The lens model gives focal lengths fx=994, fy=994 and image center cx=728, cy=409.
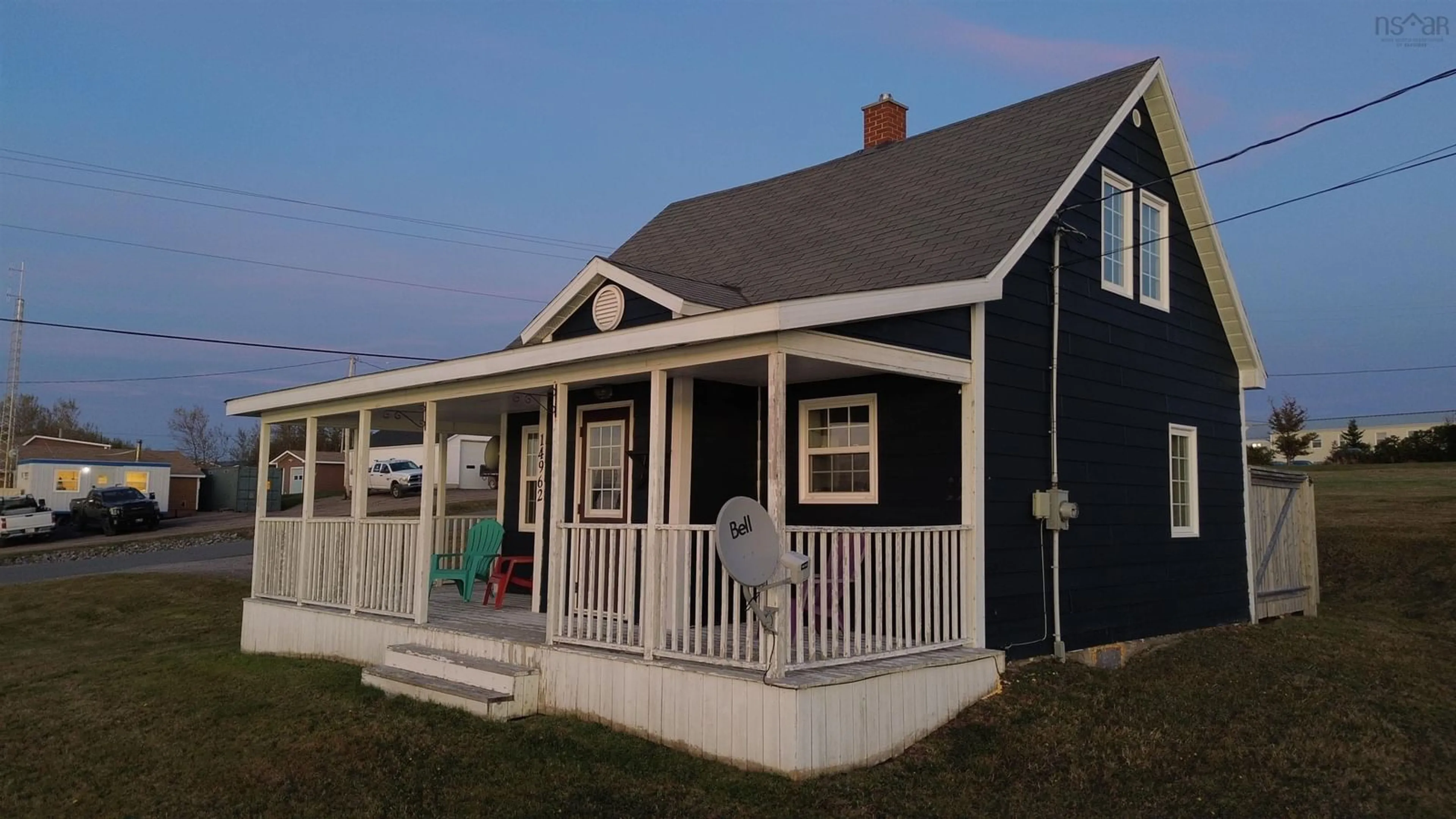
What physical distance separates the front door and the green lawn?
2.54 metres

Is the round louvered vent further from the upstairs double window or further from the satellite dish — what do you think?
the upstairs double window

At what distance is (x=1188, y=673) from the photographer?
27.2 feet

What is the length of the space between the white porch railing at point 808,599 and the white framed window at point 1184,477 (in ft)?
12.3

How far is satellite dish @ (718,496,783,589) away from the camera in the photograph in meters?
5.57

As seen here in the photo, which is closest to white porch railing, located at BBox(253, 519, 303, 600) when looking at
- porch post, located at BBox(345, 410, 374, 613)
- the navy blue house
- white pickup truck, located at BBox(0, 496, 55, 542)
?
porch post, located at BBox(345, 410, 374, 613)

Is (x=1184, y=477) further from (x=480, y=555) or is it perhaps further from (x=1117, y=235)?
(x=480, y=555)

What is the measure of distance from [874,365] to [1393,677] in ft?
19.0

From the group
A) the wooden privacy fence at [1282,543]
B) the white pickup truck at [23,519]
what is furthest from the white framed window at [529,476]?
the white pickup truck at [23,519]

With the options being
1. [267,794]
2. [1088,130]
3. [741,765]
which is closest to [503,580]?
[267,794]

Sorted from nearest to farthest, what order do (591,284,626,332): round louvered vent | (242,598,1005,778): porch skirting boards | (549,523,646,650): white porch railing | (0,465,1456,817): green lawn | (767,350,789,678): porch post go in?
(0,465,1456,817): green lawn
(242,598,1005,778): porch skirting boards
(767,350,789,678): porch post
(549,523,646,650): white porch railing
(591,284,626,332): round louvered vent

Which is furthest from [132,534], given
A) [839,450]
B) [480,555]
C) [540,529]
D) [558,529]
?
[839,450]

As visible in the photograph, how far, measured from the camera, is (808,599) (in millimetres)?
7234

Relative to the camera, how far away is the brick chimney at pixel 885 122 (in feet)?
42.1

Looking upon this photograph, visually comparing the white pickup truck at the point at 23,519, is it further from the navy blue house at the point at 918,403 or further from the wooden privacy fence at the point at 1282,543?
the wooden privacy fence at the point at 1282,543
